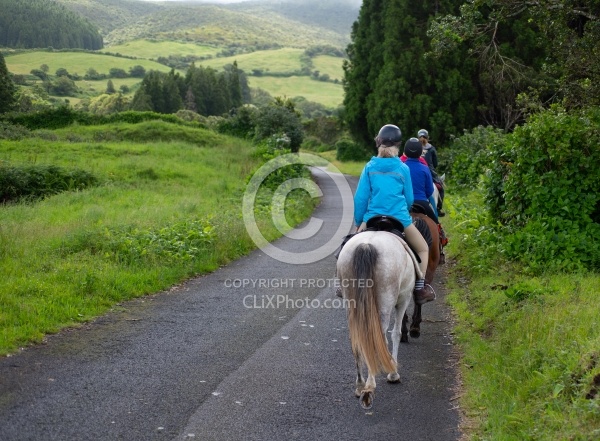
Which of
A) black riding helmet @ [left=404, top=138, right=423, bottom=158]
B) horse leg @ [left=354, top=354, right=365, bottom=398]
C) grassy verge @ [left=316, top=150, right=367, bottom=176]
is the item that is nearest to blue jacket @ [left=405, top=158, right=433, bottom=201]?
black riding helmet @ [left=404, top=138, right=423, bottom=158]

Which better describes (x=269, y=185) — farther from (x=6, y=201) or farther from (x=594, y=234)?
(x=594, y=234)

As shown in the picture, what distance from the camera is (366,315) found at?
250 inches

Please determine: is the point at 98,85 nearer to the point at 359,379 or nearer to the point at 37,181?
the point at 37,181

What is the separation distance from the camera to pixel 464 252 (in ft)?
Result: 45.2

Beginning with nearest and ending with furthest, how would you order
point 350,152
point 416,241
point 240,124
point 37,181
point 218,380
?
point 218,380
point 416,241
point 37,181
point 240,124
point 350,152

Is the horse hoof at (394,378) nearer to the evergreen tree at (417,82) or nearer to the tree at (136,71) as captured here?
the evergreen tree at (417,82)

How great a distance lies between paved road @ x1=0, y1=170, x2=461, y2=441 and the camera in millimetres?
5562

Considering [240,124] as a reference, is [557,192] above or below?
above

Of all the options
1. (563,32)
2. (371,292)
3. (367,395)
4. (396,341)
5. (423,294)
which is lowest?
(367,395)

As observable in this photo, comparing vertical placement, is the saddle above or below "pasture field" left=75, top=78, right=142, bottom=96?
above

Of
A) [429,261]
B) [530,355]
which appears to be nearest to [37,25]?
[429,261]

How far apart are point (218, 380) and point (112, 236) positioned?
684 centimetres

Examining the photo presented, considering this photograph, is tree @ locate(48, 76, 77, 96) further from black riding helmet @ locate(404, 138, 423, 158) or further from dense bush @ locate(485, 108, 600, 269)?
black riding helmet @ locate(404, 138, 423, 158)

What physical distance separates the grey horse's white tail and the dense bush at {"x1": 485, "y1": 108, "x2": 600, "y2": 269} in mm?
4707
